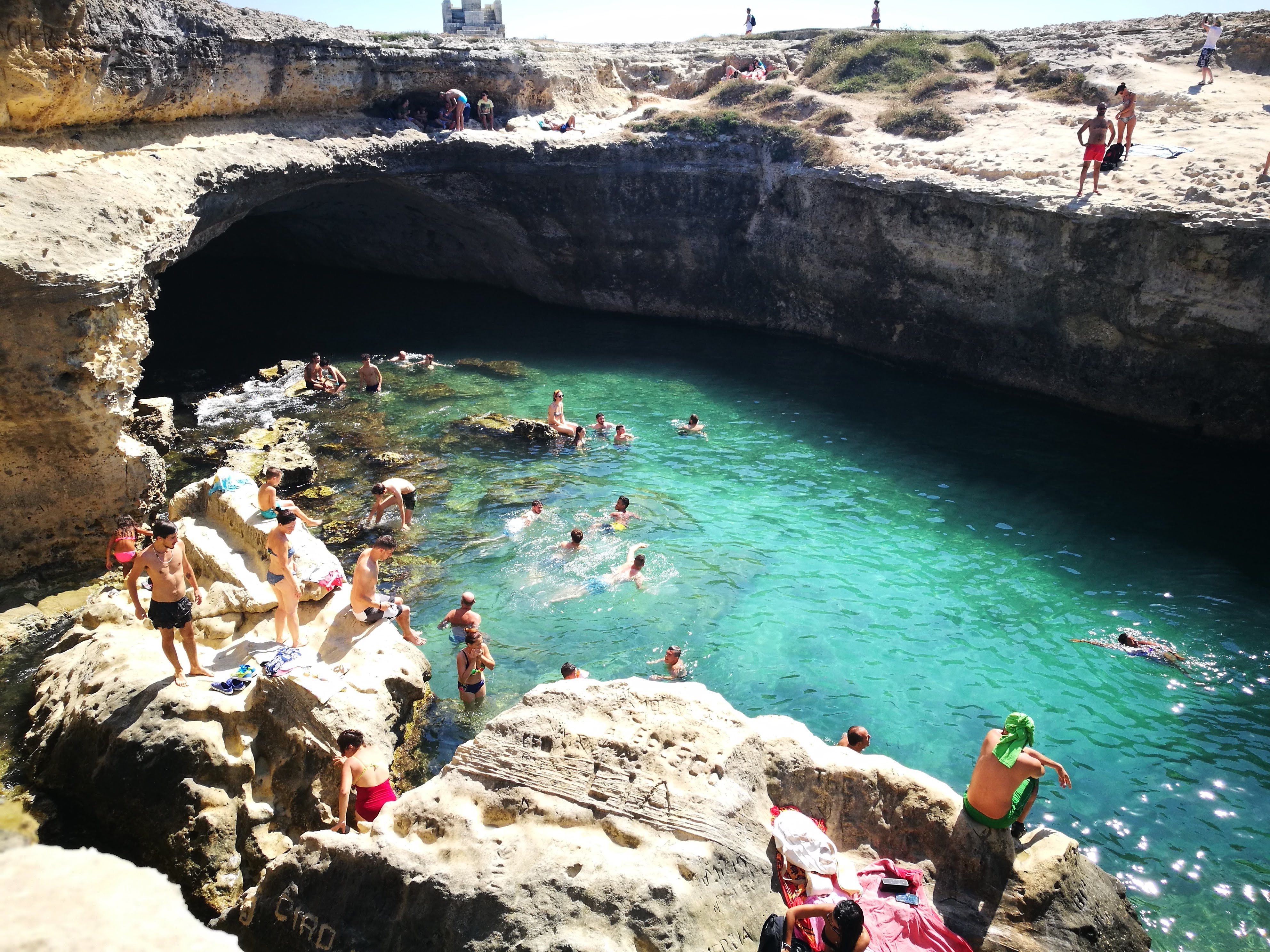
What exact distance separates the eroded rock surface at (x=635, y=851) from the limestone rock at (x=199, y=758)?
0.80m

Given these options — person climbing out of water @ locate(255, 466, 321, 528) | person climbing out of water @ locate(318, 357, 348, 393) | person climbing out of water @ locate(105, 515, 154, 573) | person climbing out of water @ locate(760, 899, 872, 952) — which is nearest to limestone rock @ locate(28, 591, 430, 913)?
person climbing out of water @ locate(255, 466, 321, 528)

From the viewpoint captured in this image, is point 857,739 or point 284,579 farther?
point 284,579

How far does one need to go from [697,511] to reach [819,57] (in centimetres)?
1851

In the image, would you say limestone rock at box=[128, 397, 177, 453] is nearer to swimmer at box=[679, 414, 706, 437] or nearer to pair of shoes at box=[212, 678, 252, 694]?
pair of shoes at box=[212, 678, 252, 694]

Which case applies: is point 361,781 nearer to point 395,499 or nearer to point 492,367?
point 395,499

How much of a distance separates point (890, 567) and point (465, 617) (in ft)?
21.4

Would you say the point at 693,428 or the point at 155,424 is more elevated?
the point at 155,424

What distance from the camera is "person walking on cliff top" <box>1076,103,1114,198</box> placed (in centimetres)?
1590

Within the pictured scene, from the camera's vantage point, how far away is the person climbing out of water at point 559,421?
57.2ft

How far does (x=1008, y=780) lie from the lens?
6.32 meters

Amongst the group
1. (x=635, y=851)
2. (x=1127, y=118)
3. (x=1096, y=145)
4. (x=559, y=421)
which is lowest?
(x=635, y=851)

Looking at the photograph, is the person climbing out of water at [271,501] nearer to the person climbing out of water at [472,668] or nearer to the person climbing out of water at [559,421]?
the person climbing out of water at [472,668]

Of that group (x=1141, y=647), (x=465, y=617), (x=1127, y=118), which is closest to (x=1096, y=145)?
(x=1127, y=118)

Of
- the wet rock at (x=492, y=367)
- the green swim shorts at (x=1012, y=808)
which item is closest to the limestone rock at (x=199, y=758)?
the green swim shorts at (x=1012, y=808)
